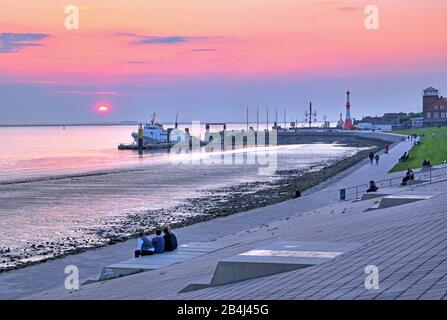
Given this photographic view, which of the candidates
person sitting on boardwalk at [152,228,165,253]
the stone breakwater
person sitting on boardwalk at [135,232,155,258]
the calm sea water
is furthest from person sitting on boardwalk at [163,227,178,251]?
the calm sea water

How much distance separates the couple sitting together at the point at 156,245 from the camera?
62.7ft

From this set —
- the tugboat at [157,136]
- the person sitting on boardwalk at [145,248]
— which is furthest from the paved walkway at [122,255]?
the tugboat at [157,136]

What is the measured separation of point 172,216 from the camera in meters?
35.9

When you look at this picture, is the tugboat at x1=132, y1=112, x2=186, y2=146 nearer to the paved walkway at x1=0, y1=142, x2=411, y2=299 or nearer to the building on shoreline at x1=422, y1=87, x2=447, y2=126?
the building on shoreline at x1=422, y1=87, x2=447, y2=126

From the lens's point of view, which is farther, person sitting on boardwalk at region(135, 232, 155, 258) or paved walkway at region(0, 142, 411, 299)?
person sitting on boardwalk at region(135, 232, 155, 258)

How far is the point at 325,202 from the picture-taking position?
115 ft

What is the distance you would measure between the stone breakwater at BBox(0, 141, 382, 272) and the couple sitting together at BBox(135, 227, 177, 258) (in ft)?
18.6

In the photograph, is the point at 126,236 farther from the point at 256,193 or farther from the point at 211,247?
the point at 256,193

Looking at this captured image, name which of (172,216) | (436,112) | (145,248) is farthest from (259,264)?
(436,112)

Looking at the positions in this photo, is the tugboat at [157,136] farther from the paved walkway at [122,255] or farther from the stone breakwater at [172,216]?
the paved walkway at [122,255]

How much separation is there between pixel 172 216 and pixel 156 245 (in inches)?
653

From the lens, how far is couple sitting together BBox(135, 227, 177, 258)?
19.1 meters

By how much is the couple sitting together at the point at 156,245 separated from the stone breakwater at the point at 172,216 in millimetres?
5677

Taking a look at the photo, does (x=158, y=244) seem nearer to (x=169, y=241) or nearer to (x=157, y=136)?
(x=169, y=241)
